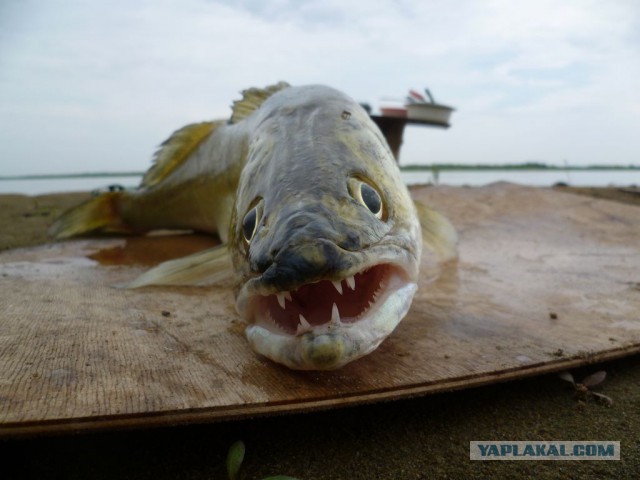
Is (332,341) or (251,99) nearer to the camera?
(332,341)

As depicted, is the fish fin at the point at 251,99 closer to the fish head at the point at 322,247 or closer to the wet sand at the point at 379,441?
the fish head at the point at 322,247

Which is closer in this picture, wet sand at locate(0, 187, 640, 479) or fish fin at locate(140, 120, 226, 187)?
wet sand at locate(0, 187, 640, 479)

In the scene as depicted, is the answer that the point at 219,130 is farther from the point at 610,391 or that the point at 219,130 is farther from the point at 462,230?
the point at 610,391

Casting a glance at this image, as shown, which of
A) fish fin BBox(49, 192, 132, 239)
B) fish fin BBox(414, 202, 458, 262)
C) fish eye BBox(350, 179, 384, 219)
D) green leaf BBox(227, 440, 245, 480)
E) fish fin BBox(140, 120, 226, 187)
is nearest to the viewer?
green leaf BBox(227, 440, 245, 480)

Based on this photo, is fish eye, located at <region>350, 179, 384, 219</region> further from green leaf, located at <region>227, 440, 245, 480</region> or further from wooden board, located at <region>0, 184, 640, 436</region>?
green leaf, located at <region>227, 440, 245, 480</region>

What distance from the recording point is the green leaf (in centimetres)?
128

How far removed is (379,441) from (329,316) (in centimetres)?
35

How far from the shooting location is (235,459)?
4.27 feet

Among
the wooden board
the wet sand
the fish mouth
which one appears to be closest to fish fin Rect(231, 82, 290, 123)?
the wooden board

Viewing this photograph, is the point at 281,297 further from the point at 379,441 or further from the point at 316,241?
the point at 379,441

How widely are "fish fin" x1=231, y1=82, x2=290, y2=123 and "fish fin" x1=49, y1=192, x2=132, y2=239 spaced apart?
1.81m

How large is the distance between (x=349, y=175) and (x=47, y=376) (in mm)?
1055

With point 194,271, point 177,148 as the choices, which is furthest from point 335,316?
point 177,148

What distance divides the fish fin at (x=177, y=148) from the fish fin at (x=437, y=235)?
5.70ft
